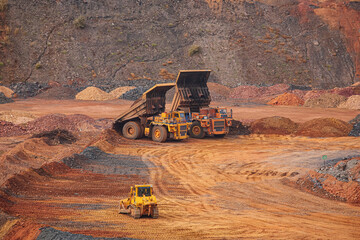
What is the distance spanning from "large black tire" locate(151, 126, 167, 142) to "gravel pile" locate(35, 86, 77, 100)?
25155 millimetres

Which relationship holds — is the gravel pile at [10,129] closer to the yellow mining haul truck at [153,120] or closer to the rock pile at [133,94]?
the yellow mining haul truck at [153,120]

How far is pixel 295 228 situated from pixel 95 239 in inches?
201

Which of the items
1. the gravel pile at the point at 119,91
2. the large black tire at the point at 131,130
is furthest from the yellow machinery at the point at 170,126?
the gravel pile at the point at 119,91

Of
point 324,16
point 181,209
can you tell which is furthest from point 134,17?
point 181,209

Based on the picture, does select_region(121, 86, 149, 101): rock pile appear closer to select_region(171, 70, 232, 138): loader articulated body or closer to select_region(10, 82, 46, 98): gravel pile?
select_region(10, 82, 46, 98): gravel pile

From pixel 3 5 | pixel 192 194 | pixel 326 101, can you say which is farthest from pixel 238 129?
pixel 3 5

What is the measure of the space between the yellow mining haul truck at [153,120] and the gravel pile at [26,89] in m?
25.4

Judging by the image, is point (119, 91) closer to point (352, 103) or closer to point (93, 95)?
point (93, 95)

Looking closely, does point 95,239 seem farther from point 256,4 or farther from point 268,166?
point 256,4

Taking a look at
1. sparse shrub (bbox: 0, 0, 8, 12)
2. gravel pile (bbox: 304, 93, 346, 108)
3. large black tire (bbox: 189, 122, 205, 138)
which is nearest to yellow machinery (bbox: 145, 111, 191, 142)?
large black tire (bbox: 189, 122, 205, 138)

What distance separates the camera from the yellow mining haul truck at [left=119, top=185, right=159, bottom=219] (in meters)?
12.6

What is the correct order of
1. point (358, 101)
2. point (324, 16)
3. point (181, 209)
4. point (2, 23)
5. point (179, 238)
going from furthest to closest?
point (324, 16) → point (2, 23) → point (358, 101) → point (181, 209) → point (179, 238)

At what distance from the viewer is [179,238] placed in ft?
36.4

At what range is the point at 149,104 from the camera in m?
28.0
